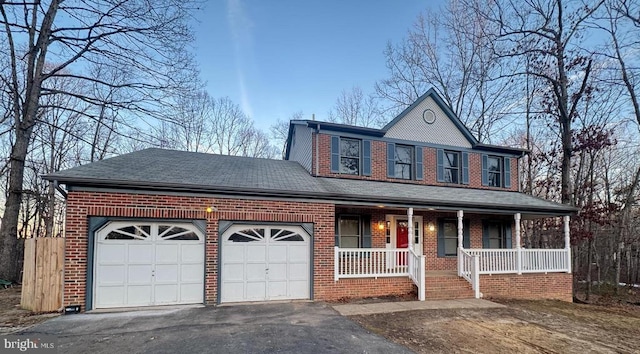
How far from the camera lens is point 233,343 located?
5742mm

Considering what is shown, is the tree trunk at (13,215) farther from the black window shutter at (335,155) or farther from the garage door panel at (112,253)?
the black window shutter at (335,155)

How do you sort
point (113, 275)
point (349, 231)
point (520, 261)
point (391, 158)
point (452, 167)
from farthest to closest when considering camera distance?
point (452, 167), point (391, 158), point (349, 231), point (520, 261), point (113, 275)

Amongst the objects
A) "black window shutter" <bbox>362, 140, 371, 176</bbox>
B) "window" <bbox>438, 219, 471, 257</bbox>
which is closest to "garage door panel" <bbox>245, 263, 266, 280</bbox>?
"black window shutter" <bbox>362, 140, 371, 176</bbox>

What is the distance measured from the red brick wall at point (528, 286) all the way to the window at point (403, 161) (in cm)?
461

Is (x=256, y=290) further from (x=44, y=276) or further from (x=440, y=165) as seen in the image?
(x=440, y=165)

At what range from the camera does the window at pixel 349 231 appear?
11.9m

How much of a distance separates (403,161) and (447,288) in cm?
513

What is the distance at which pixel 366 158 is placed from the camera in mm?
12906

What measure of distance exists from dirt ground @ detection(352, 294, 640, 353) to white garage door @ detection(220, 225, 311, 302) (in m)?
Answer: 2.34

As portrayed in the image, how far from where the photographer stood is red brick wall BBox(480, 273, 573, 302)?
11.2 m

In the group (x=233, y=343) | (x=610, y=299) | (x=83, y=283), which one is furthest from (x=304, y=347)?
(x=610, y=299)

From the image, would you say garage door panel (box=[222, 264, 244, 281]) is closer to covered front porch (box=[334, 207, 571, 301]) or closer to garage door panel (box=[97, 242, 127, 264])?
garage door panel (box=[97, 242, 127, 264])

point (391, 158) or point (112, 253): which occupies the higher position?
point (391, 158)

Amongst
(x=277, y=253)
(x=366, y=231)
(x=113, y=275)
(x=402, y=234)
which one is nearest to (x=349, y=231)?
(x=366, y=231)
